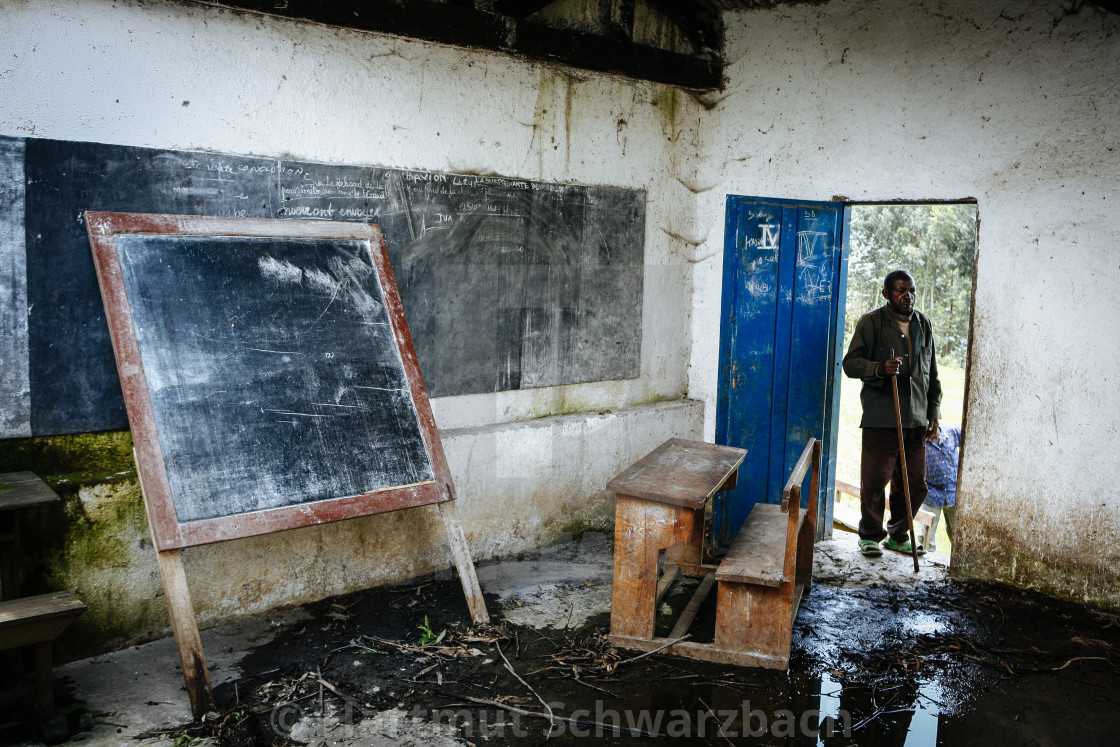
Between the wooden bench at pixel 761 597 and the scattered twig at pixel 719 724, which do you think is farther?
the wooden bench at pixel 761 597

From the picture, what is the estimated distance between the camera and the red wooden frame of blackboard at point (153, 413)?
3367mm

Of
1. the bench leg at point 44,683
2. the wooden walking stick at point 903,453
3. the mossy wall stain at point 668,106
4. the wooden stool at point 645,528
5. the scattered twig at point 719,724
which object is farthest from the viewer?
the mossy wall stain at point 668,106

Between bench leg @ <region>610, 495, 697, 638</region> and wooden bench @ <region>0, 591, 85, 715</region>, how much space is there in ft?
8.12

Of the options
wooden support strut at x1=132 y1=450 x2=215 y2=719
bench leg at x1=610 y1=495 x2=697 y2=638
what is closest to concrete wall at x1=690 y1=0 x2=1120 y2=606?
bench leg at x1=610 y1=495 x2=697 y2=638

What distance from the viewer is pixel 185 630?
3.38 metres

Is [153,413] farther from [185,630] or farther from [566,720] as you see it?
[566,720]

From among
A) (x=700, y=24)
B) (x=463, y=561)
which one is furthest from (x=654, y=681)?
(x=700, y=24)

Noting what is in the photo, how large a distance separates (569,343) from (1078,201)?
131 inches

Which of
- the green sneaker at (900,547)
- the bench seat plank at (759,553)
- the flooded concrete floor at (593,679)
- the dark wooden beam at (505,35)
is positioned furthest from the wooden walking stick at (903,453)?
the dark wooden beam at (505,35)

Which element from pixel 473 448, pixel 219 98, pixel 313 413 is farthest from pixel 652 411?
pixel 219 98

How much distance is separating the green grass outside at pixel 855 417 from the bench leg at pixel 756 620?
14.2 ft

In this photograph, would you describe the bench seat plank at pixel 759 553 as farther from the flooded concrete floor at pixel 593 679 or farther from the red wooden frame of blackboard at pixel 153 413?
the red wooden frame of blackboard at pixel 153 413

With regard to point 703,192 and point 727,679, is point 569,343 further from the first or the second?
point 727,679

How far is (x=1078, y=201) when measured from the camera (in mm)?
4828
